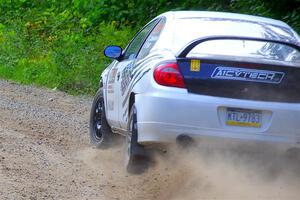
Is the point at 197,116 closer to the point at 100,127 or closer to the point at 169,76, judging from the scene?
the point at 169,76

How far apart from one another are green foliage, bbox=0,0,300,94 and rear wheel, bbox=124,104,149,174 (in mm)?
7151

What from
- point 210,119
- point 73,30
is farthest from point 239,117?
point 73,30

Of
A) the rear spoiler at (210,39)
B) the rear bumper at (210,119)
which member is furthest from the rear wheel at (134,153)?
the rear spoiler at (210,39)

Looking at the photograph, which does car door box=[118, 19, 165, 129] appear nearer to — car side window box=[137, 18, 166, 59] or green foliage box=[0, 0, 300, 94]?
car side window box=[137, 18, 166, 59]

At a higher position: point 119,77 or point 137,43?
point 137,43

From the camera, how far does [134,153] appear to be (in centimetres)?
797

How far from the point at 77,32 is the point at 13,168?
13716 millimetres

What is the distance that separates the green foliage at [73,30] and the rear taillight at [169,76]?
7.42 meters

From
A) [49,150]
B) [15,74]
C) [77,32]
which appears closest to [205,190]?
[49,150]

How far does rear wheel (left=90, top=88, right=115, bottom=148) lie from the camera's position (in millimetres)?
10109

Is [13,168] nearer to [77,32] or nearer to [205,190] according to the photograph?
[205,190]

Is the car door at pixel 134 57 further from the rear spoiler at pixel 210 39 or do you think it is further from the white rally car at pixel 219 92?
the rear spoiler at pixel 210 39

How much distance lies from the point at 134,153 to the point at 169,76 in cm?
86

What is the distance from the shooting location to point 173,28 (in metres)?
8.42
